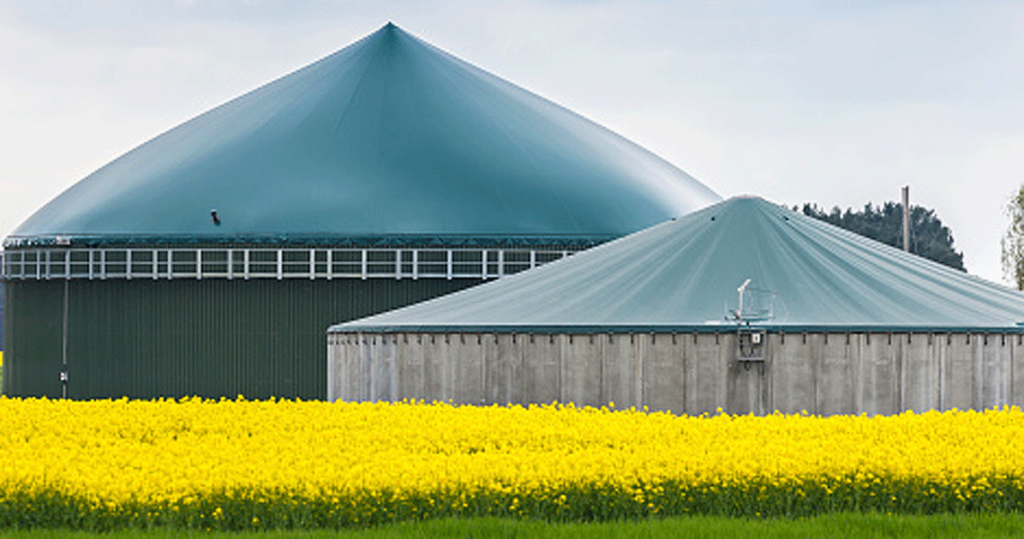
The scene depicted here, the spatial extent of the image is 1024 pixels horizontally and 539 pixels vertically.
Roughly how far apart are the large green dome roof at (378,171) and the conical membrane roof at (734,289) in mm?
16970

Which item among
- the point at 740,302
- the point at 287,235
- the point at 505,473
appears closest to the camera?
the point at 505,473

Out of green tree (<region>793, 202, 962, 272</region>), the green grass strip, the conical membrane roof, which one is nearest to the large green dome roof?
the conical membrane roof

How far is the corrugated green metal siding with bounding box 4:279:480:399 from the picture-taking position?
5591cm

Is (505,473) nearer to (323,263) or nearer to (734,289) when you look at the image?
(734,289)

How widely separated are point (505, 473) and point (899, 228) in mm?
115407

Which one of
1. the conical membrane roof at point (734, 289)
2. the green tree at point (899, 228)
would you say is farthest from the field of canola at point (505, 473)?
the green tree at point (899, 228)

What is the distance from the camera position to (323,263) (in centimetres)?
5609

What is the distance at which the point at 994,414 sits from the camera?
28953mm

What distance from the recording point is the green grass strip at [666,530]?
18531 mm

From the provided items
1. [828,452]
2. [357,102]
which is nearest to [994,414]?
[828,452]

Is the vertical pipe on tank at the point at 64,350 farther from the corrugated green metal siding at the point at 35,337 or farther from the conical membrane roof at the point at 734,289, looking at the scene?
the conical membrane roof at the point at 734,289

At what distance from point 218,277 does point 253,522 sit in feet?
123

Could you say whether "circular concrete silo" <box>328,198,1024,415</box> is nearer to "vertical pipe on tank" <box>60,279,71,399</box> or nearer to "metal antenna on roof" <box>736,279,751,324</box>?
"metal antenna on roof" <box>736,279,751,324</box>

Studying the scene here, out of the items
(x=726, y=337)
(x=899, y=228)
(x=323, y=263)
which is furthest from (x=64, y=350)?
(x=899, y=228)
